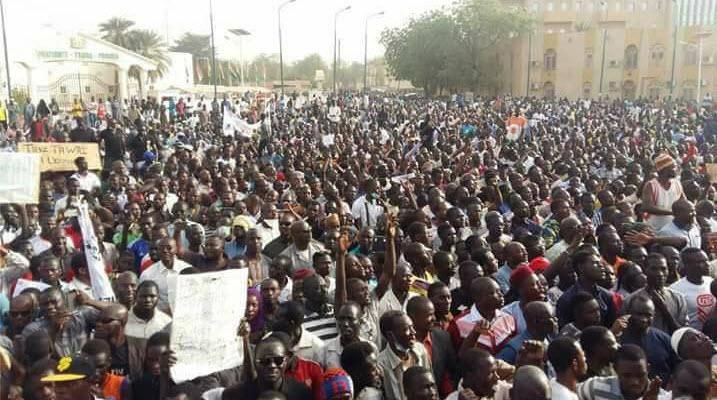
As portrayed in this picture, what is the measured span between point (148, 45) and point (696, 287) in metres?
50.5

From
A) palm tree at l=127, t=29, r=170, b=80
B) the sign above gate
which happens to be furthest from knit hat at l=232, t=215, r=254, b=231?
palm tree at l=127, t=29, r=170, b=80

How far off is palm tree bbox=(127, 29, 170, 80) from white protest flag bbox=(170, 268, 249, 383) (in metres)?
48.1

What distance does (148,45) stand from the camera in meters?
50.3

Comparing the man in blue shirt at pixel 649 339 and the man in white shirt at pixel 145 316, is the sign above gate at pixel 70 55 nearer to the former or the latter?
the man in white shirt at pixel 145 316

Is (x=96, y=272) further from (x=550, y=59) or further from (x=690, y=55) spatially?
(x=690, y=55)

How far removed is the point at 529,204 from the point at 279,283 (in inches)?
144

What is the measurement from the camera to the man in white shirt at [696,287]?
4.55 metres

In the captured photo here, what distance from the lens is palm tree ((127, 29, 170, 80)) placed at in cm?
4928

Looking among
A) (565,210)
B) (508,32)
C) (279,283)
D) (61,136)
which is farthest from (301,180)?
(508,32)

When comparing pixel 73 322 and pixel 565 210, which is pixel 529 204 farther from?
pixel 73 322

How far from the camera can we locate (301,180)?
9102 millimetres

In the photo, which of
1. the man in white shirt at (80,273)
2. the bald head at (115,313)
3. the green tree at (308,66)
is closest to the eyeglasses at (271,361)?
the bald head at (115,313)

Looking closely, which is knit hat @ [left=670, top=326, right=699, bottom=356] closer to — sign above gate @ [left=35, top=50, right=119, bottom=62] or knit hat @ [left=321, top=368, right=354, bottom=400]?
knit hat @ [left=321, top=368, right=354, bottom=400]

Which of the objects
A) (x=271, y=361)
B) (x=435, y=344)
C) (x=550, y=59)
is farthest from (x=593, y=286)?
(x=550, y=59)
